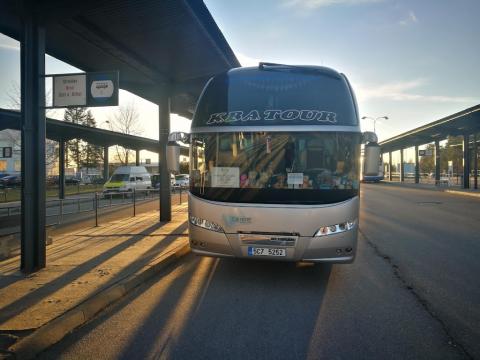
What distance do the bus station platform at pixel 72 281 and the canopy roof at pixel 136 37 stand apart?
396 cm

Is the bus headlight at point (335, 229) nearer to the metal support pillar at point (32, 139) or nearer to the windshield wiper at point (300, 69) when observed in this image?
the windshield wiper at point (300, 69)

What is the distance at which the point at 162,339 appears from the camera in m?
3.51

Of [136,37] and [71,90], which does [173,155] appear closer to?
[71,90]

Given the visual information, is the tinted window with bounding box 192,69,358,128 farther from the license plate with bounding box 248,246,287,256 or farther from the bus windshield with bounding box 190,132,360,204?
the license plate with bounding box 248,246,287,256

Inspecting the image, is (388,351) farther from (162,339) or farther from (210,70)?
(210,70)

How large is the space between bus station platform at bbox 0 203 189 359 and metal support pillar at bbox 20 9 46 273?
48 cm

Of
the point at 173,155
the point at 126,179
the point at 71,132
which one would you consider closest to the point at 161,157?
the point at 173,155

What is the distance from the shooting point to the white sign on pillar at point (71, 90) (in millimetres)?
5801

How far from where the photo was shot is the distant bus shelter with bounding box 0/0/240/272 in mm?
5559

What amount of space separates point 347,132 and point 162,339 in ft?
12.3

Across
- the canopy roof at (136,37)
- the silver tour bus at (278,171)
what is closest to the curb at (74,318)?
the silver tour bus at (278,171)

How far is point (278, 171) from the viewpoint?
534cm

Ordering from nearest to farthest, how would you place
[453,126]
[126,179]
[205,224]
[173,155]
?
[205,224], [173,155], [126,179], [453,126]

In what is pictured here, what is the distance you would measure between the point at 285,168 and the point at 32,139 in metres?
3.90
